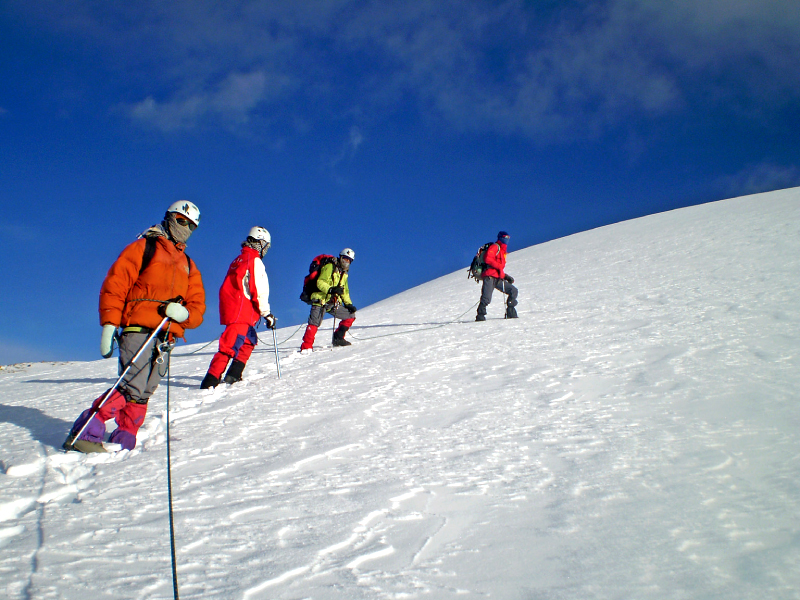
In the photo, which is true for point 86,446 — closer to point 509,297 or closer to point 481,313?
point 481,313

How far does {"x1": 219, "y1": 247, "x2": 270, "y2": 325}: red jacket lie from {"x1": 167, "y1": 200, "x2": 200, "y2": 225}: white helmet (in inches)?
73.7

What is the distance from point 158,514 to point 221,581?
0.87 m

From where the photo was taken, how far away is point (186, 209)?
14.2 feet

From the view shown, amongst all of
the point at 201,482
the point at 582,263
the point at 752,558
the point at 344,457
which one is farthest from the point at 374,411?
the point at 582,263

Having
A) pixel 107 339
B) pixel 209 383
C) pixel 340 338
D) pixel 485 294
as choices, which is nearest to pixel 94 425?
pixel 107 339

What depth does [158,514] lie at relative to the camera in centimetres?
250

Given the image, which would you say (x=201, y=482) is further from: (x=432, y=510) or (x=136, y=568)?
(x=432, y=510)

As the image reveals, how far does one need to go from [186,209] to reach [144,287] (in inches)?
32.2

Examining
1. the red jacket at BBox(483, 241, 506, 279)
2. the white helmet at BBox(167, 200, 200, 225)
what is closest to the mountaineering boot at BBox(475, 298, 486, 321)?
the red jacket at BBox(483, 241, 506, 279)

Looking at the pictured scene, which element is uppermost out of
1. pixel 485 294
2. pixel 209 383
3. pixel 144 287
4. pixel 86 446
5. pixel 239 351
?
pixel 485 294

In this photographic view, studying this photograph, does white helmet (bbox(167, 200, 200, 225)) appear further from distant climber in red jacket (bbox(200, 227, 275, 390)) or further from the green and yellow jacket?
the green and yellow jacket

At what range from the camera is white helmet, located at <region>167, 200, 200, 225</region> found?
4.30 meters

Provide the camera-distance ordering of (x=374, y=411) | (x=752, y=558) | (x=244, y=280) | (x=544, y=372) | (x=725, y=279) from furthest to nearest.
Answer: (x=725, y=279)
(x=244, y=280)
(x=544, y=372)
(x=374, y=411)
(x=752, y=558)

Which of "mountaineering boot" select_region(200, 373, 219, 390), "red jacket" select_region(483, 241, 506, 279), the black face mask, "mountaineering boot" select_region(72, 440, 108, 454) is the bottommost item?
"mountaineering boot" select_region(72, 440, 108, 454)
